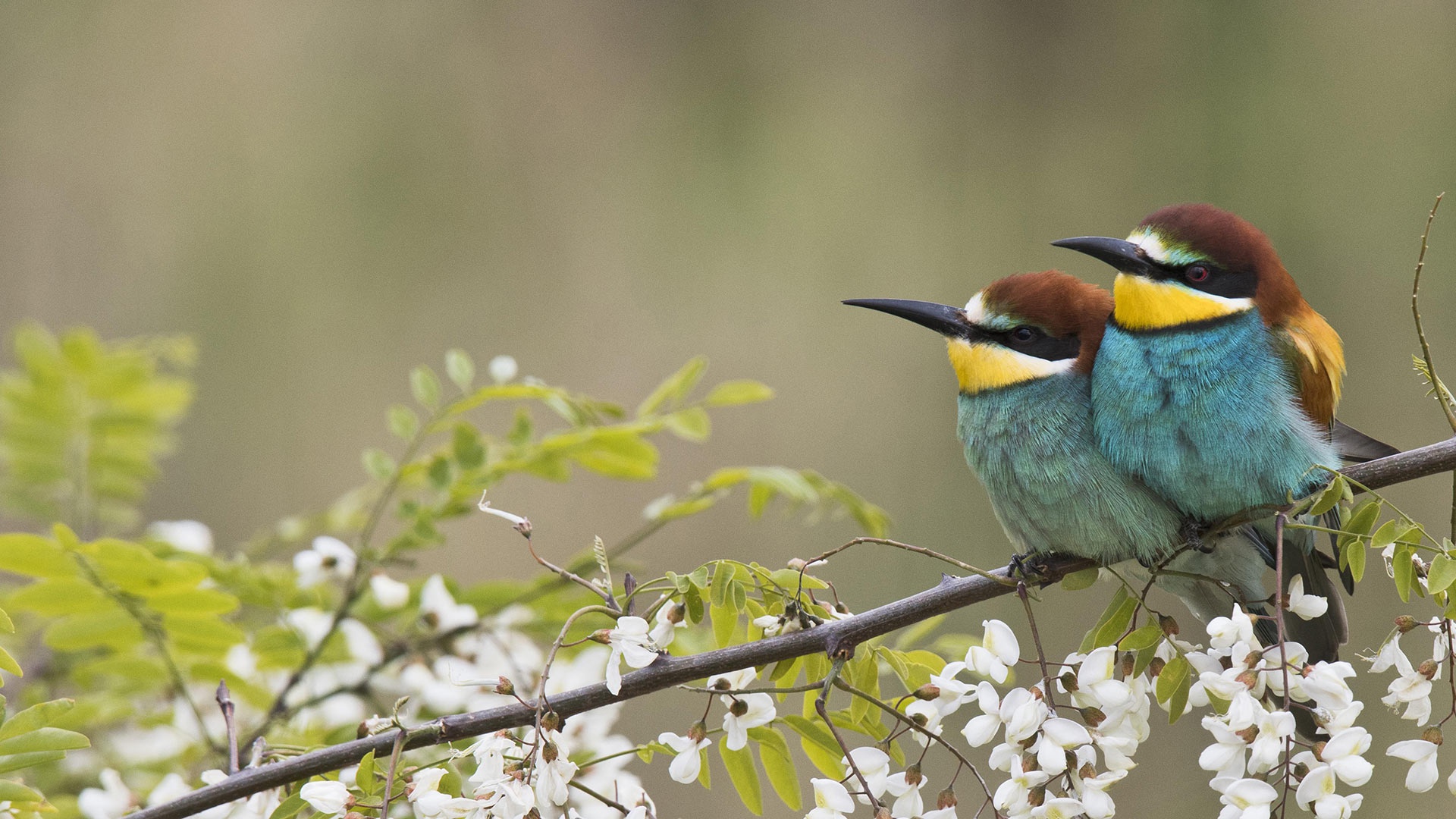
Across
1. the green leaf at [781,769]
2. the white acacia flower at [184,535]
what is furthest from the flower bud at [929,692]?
the white acacia flower at [184,535]

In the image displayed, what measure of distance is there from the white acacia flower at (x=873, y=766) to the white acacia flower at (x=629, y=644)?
0.38ft

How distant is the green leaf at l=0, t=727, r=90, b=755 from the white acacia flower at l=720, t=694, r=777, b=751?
315mm

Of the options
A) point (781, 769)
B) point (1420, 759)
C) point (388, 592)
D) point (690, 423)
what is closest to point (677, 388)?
point (690, 423)

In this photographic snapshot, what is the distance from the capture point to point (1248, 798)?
0.54 metres

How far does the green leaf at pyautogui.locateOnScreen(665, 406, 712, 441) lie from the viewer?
98 centimetres

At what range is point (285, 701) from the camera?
94cm

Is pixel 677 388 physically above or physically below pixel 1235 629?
above

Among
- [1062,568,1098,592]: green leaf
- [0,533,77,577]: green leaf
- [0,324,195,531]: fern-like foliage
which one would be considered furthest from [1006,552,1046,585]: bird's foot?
[0,324,195,531]: fern-like foliage

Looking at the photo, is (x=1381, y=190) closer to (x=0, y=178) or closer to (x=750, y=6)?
(x=750, y=6)

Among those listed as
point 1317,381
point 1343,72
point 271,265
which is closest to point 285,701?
point 1317,381

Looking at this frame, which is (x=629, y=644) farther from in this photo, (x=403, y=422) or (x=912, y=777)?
(x=403, y=422)

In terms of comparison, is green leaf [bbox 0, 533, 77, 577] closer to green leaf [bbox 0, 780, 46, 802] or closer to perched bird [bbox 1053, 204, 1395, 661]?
green leaf [bbox 0, 780, 46, 802]

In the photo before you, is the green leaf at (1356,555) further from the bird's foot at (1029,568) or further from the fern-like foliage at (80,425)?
the fern-like foliage at (80,425)

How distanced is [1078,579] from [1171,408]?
15cm
